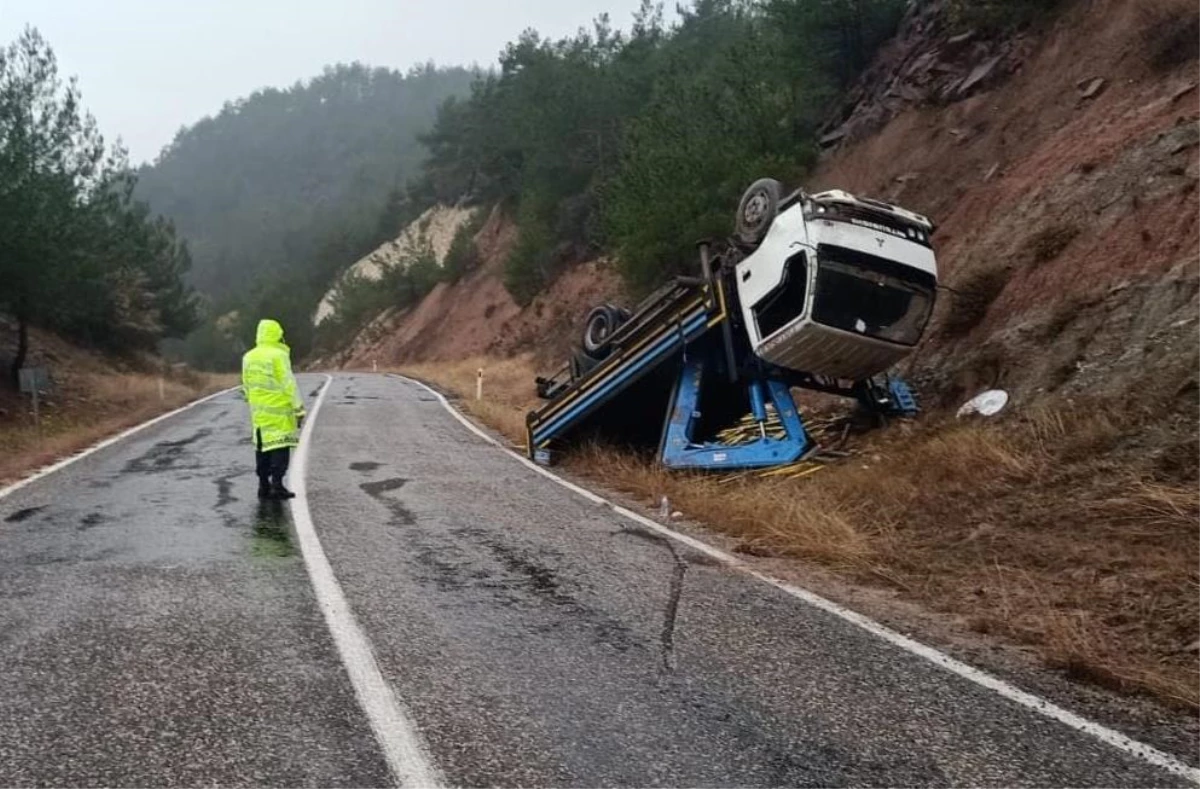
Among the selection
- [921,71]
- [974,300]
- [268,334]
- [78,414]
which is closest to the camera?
[268,334]

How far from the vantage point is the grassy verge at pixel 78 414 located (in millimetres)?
14070

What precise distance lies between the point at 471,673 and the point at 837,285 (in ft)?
21.6

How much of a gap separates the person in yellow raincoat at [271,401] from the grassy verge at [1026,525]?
11.7 ft

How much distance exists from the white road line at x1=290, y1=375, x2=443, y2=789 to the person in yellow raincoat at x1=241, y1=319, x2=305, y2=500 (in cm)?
191

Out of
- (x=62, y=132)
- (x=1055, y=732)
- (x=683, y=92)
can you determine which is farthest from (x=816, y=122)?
(x=1055, y=732)

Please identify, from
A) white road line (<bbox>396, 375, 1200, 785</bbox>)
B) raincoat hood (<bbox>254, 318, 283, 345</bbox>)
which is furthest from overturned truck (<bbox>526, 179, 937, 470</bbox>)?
raincoat hood (<bbox>254, 318, 283, 345</bbox>)

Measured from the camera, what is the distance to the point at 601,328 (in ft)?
46.9

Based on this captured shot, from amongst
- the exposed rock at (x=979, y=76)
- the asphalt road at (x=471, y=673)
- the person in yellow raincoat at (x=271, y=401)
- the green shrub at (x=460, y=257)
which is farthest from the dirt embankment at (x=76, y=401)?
the green shrub at (x=460, y=257)

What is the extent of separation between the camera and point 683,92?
2750 cm

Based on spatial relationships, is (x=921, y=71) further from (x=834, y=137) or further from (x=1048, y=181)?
(x=1048, y=181)

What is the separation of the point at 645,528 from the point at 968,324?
645 cm

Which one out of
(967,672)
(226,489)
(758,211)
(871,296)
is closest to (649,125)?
(758,211)

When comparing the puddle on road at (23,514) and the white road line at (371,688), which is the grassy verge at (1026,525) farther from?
the puddle on road at (23,514)

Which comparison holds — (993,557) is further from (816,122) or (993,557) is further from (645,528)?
(816,122)
